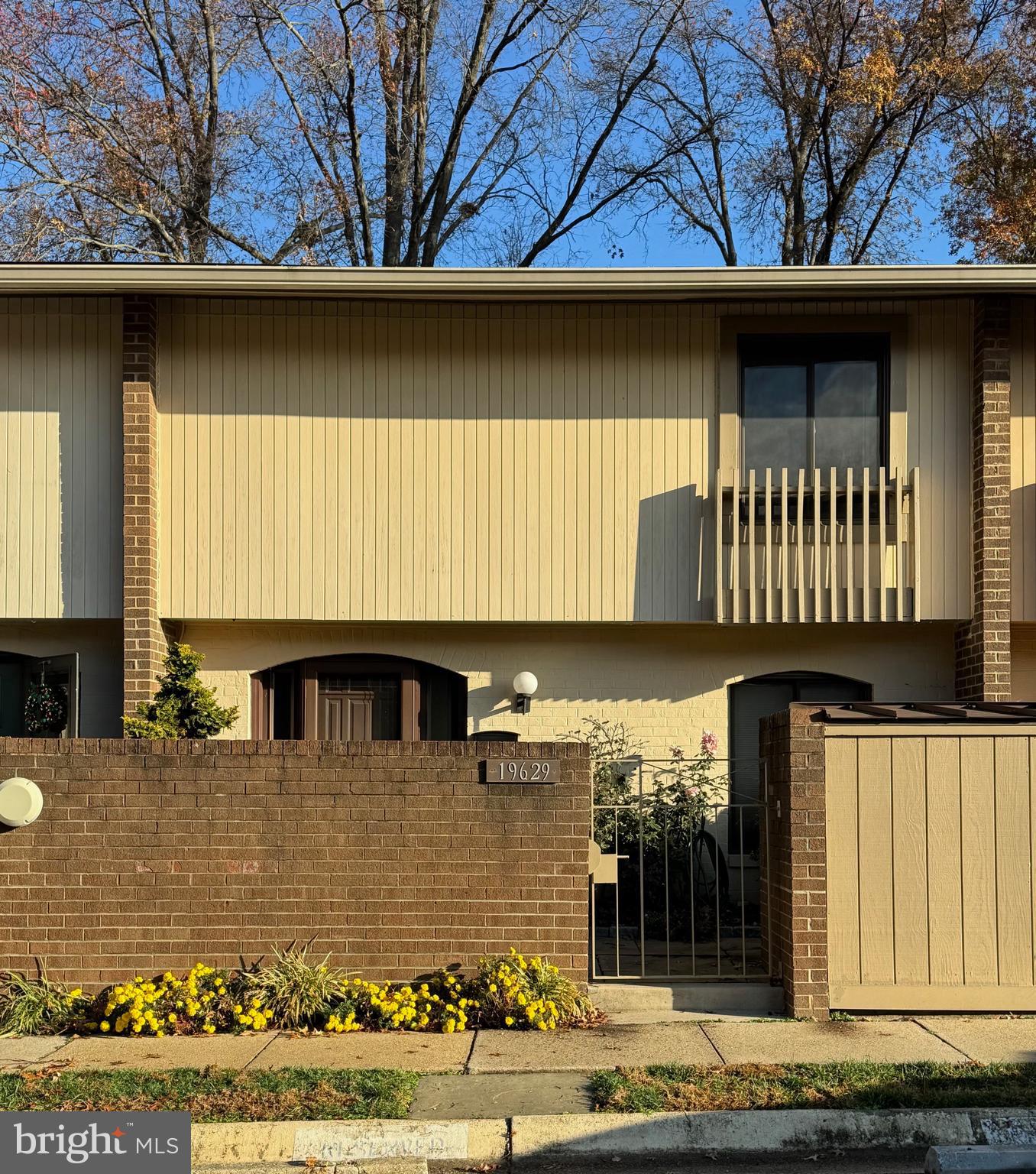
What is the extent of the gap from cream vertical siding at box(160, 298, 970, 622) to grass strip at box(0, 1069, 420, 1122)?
5774 millimetres

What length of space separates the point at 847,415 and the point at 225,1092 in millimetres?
8831

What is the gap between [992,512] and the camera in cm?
1146

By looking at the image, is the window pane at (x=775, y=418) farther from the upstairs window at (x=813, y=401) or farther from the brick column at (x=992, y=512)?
the brick column at (x=992, y=512)

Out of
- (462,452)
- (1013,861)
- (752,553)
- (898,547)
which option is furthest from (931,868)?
(462,452)

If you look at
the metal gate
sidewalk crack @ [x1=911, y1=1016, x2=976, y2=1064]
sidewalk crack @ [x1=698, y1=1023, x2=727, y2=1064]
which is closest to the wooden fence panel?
sidewalk crack @ [x1=911, y1=1016, x2=976, y2=1064]

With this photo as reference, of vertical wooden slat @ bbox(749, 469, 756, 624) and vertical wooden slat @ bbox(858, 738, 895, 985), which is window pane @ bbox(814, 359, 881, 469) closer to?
vertical wooden slat @ bbox(749, 469, 756, 624)

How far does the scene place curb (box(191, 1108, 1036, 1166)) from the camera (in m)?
5.75

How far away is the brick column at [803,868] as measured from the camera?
785cm

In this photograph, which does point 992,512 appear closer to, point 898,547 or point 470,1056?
point 898,547

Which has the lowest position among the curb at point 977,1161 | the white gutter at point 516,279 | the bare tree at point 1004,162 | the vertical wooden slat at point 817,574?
the curb at point 977,1161

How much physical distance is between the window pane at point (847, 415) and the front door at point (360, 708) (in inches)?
200

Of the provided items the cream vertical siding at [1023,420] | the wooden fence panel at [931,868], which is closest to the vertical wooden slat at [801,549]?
the cream vertical siding at [1023,420]

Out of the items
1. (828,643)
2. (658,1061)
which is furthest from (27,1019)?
(828,643)

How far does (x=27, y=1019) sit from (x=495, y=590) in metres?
5.78
